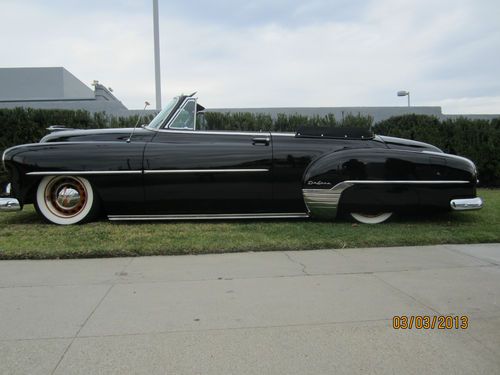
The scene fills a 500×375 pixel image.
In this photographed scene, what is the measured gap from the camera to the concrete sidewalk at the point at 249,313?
109 inches

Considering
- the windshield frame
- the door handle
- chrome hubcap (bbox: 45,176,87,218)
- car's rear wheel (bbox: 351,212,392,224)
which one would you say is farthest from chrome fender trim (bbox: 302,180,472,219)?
chrome hubcap (bbox: 45,176,87,218)

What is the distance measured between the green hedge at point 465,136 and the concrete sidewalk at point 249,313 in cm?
727

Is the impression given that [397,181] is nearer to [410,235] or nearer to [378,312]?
[410,235]

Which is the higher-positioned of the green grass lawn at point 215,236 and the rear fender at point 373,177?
the rear fender at point 373,177

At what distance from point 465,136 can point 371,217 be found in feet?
22.1

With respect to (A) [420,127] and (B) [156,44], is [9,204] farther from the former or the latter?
(B) [156,44]

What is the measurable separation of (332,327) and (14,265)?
3.46 metres

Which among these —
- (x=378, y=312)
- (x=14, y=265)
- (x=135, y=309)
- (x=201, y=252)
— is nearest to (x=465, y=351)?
(x=378, y=312)

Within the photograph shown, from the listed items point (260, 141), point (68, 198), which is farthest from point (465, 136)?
point (68, 198)

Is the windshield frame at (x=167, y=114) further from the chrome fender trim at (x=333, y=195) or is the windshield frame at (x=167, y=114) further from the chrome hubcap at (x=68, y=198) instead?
the chrome fender trim at (x=333, y=195)

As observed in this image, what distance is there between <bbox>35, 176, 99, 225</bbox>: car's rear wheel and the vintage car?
0.01 metres

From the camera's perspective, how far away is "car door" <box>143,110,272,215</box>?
6.25 m

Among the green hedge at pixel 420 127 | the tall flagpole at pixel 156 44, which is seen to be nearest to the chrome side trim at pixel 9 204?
the green hedge at pixel 420 127

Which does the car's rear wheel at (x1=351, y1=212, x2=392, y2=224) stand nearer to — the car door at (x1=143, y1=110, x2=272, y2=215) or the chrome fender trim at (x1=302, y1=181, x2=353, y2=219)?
the chrome fender trim at (x1=302, y1=181, x2=353, y2=219)
